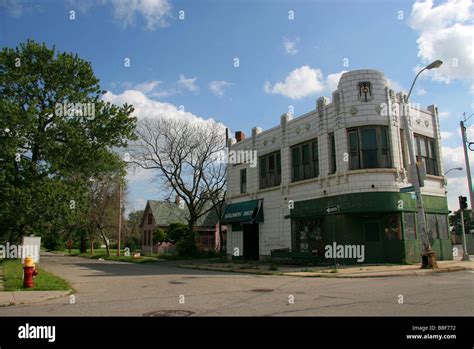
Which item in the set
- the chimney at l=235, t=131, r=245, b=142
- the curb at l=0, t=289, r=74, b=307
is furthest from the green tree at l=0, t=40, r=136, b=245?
the curb at l=0, t=289, r=74, b=307

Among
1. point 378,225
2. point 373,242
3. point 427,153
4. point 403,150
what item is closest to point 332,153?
point 403,150

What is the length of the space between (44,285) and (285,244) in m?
15.3

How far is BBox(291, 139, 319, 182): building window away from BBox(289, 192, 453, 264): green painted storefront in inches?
73.9

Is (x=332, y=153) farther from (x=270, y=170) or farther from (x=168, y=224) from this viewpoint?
(x=168, y=224)

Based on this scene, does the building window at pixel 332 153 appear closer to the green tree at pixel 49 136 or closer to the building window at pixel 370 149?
the building window at pixel 370 149

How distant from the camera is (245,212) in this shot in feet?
94.9

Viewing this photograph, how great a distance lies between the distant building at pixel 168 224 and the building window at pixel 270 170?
22578 mm

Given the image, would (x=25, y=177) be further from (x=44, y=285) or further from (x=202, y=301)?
(x=202, y=301)

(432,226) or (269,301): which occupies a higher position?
(432,226)

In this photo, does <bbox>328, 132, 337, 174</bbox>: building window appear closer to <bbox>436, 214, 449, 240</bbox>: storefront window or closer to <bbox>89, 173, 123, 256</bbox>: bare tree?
<bbox>436, 214, 449, 240</bbox>: storefront window

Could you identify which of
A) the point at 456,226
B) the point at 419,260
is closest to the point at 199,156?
the point at 419,260

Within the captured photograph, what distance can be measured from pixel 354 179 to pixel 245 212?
9.40m

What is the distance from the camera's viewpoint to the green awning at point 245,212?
27875 millimetres
